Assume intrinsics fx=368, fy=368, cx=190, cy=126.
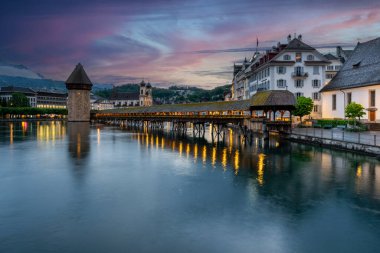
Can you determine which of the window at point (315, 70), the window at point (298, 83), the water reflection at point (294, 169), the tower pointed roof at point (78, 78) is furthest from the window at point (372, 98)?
the tower pointed roof at point (78, 78)

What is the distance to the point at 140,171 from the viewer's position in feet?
84.5

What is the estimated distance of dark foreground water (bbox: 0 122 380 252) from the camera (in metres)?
12.3

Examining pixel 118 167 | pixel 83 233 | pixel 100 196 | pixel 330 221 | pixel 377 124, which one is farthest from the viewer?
pixel 377 124

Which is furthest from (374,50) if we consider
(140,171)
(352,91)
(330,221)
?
(330,221)

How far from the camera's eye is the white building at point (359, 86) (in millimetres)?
45094

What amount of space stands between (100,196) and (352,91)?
4168 cm

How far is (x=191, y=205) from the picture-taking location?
16.6 m

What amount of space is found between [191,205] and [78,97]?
357ft

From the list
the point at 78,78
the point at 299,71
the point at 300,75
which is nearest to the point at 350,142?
the point at 300,75

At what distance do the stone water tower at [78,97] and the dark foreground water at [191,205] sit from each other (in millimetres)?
91124

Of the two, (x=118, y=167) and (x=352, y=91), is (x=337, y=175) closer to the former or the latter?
(x=118, y=167)

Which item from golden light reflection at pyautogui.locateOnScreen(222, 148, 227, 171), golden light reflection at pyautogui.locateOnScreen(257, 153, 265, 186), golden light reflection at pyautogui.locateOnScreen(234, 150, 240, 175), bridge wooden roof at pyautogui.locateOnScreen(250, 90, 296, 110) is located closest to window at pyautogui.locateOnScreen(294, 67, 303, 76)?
bridge wooden roof at pyautogui.locateOnScreen(250, 90, 296, 110)

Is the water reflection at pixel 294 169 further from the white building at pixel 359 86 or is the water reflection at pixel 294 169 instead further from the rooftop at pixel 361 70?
the rooftop at pixel 361 70

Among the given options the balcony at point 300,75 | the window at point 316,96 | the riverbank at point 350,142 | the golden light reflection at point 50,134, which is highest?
the balcony at point 300,75
